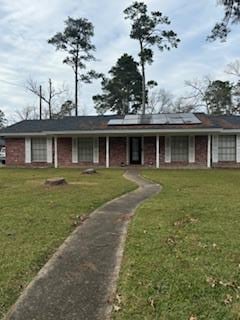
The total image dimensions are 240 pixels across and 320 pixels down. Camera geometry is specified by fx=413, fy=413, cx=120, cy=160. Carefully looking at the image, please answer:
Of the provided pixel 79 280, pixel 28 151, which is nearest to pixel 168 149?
pixel 28 151

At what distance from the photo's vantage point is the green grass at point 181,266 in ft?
12.0

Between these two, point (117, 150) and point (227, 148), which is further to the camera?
point (117, 150)

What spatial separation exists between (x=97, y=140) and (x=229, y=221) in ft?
57.1

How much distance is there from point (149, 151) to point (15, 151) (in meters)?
8.19

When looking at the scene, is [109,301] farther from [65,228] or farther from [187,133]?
[187,133]

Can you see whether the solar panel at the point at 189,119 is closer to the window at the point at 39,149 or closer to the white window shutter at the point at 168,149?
the white window shutter at the point at 168,149

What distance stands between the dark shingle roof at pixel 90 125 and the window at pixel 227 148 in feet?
2.27

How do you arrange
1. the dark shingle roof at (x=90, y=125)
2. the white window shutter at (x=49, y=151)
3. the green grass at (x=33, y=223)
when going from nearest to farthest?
the green grass at (x=33, y=223), the dark shingle roof at (x=90, y=125), the white window shutter at (x=49, y=151)

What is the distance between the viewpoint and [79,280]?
437cm

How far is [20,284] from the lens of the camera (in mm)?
4293

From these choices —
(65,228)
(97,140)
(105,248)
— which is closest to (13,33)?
(97,140)

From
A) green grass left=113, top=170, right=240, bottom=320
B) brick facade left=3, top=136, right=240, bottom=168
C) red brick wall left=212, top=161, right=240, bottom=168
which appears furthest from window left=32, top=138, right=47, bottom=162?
green grass left=113, top=170, right=240, bottom=320

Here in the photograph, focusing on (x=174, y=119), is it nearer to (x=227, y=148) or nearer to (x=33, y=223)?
(x=227, y=148)

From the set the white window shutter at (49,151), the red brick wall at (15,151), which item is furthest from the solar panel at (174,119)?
the red brick wall at (15,151)
